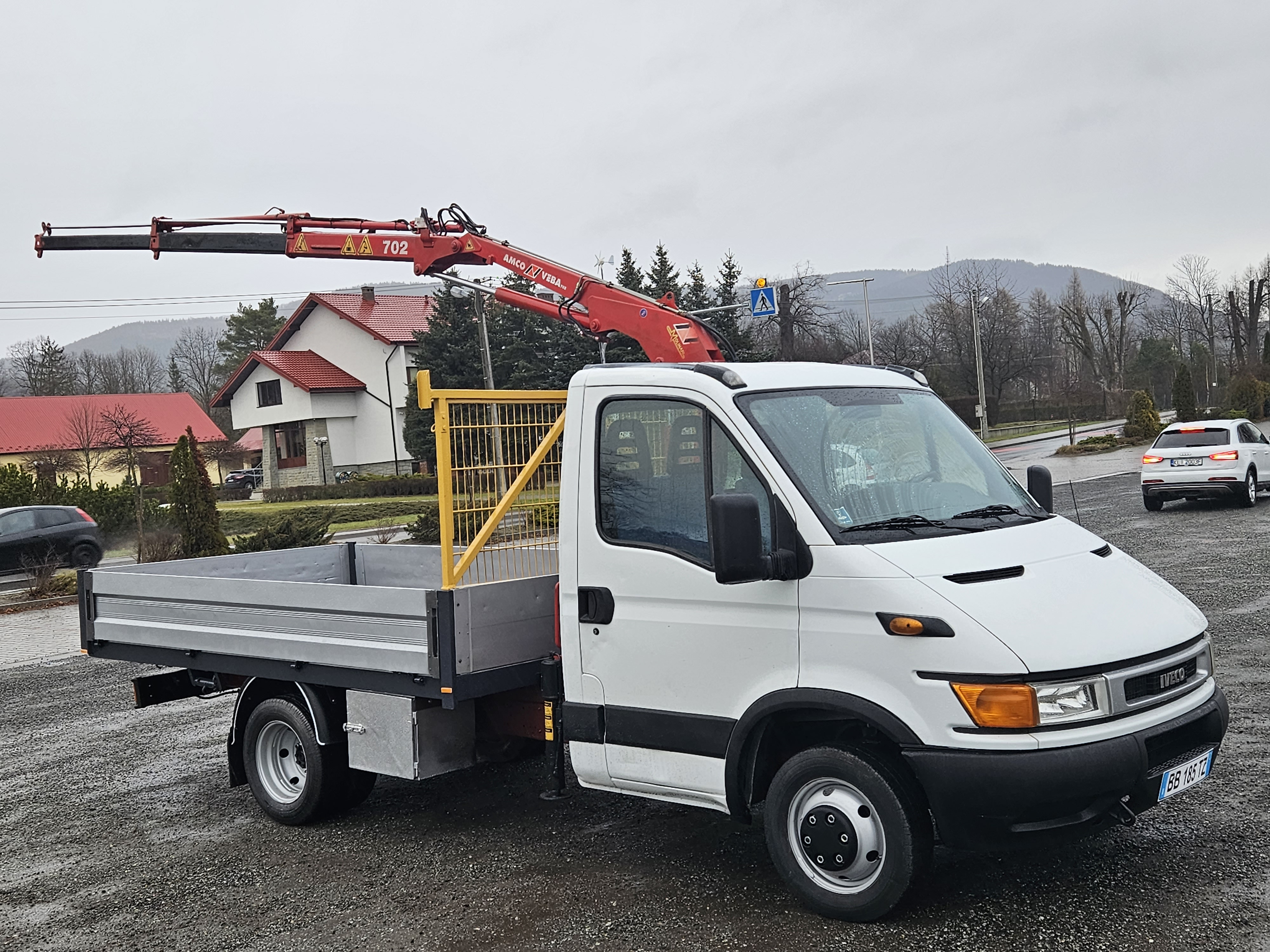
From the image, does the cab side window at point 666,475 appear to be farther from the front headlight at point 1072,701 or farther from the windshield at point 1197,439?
the windshield at point 1197,439

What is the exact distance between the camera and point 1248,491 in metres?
21.1

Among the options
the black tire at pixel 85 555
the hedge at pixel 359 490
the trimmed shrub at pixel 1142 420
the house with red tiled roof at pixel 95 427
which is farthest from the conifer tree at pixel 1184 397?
the house with red tiled roof at pixel 95 427

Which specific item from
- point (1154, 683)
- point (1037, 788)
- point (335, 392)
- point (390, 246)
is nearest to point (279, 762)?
point (1037, 788)

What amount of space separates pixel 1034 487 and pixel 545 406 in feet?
8.26

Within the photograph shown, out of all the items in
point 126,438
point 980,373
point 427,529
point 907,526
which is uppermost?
point 980,373

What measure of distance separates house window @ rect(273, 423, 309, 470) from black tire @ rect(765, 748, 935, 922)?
6329 cm

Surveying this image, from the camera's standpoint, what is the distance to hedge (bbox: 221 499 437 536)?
3828 cm

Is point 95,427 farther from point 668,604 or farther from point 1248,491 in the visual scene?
point 668,604

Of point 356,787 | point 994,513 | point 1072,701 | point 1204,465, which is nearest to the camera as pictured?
point 1072,701

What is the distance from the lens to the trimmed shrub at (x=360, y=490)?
165 ft

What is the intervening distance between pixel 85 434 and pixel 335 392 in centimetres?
1361

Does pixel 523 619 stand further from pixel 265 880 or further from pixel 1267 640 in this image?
pixel 1267 640

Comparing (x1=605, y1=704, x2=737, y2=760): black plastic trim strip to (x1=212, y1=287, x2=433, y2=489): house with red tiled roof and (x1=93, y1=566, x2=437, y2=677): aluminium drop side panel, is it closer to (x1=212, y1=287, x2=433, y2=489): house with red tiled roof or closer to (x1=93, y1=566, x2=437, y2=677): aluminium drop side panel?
(x1=93, y1=566, x2=437, y2=677): aluminium drop side panel

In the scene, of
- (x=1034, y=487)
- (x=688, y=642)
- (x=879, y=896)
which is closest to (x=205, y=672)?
(x=688, y=642)
